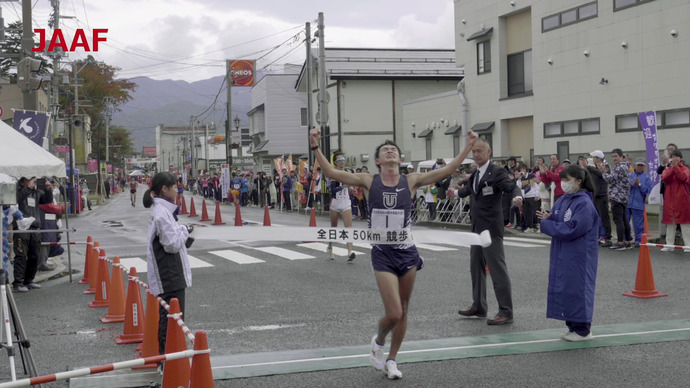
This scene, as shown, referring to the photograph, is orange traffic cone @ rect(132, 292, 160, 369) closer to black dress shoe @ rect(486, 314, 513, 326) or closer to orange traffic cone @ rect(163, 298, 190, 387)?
orange traffic cone @ rect(163, 298, 190, 387)

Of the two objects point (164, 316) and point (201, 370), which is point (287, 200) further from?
point (201, 370)

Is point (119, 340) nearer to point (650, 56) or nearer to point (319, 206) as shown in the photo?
point (650, 56)

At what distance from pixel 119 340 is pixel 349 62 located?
4098 cm

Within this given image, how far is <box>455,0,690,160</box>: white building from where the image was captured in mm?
23188

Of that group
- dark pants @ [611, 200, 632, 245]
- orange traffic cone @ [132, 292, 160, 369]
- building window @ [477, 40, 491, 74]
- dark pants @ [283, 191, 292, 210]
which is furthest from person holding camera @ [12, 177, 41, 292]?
dark pants @ [283, 191, 292, 210]

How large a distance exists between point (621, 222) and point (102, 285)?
11.0 metres

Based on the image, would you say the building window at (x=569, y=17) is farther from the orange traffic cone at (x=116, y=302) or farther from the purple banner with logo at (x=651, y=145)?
the orange traffic cone at (x=116, y=302)

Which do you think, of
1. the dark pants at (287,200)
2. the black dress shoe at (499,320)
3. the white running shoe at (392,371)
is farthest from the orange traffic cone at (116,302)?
the dark pants at (287,200)

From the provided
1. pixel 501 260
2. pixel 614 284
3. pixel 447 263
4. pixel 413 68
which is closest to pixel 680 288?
pixel 614 284

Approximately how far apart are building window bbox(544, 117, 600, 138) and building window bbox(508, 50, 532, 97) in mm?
2739

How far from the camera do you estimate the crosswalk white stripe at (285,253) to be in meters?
16.0

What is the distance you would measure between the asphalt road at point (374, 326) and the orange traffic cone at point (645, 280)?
0.18 metres

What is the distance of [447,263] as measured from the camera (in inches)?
571

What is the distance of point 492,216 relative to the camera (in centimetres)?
875
